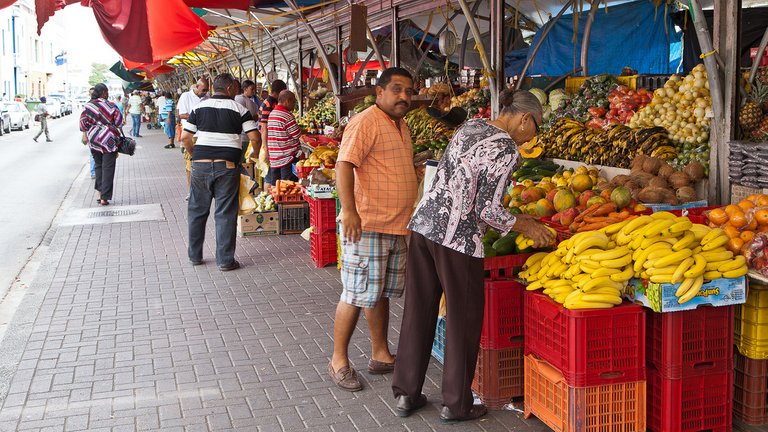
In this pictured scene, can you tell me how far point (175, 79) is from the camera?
1736 inches

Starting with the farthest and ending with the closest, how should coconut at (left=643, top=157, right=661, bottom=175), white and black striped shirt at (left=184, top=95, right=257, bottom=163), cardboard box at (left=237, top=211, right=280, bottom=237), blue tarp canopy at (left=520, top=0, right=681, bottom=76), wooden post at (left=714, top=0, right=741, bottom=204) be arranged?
blue tarp canopy at (left=520, top=0, right=681, bottom=76)
cardboard box at (left=237, top=211, right=280, bottom=237)
white and black striped shirt at (left=184, top=95, right=257, bottom=163)
coconut at (left=643, top=157, right=661, bottom=175)
wooden post at (left=714, top=0, right=741, bottom=204)

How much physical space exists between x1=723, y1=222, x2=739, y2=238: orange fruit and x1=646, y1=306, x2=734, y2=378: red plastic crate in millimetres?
401

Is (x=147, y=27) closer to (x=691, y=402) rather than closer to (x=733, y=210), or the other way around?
(x=733, y=210)

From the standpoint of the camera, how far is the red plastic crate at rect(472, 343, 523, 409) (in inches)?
172

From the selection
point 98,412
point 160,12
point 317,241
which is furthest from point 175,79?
point 98,412

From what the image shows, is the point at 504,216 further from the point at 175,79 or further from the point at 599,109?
the point at 175,79

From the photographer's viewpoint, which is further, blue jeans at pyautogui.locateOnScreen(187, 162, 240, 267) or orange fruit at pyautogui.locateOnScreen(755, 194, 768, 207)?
blue jeans at pyautogui.locateOnScreen(187, 162, 240, 267)

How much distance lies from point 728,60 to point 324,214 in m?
4.35

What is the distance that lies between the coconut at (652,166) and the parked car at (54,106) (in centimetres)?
5502

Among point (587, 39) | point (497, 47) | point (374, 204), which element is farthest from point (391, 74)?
point (587, 39)

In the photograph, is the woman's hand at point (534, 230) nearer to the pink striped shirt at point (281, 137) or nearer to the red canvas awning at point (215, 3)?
the pink striped shirt at point (281, 137)

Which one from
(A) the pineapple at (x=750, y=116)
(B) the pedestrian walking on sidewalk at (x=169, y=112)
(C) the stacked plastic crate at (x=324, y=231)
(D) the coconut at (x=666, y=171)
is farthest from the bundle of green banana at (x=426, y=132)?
(B) the pedestrian walking on sidewalk at (x=169, y=112)

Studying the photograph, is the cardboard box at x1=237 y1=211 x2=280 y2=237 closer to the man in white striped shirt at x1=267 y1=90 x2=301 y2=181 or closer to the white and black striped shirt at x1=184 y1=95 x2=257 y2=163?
the man in white striped shirt at x1=267 y1=90 x2=301 y2=181

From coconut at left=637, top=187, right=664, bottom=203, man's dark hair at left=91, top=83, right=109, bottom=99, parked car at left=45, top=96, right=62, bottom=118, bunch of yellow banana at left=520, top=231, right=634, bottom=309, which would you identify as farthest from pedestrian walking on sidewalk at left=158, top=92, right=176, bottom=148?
parked car at left=45, top=96, right=62, bottom=118
